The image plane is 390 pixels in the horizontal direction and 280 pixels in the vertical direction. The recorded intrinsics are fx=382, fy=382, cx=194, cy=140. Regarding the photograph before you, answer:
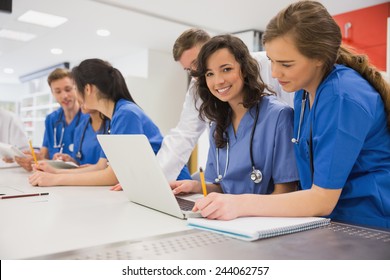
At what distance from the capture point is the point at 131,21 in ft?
15.1

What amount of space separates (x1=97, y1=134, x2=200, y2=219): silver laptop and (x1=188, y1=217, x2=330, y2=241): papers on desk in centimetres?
10

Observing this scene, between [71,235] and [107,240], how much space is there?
98 millimetres

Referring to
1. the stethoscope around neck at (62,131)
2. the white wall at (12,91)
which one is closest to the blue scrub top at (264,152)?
the stethoscope around neck at (62,131)

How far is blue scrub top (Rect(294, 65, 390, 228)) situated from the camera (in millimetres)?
919

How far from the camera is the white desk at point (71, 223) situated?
76 cm

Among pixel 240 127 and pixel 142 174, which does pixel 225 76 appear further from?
pixel 142 174

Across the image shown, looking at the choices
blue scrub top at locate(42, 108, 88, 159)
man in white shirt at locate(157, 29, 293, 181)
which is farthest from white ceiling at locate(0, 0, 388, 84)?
man in white shirt at locate(157, 29, 293, 181)

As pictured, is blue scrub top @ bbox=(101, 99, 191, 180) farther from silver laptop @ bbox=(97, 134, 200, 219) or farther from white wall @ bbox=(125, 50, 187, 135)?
white wall @ bbox=(125, 50, 187, 135)

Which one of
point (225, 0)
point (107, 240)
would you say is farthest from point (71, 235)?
point (225, 0)

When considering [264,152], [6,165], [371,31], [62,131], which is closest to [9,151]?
[6,165]

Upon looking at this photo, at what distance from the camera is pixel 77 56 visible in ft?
22.1

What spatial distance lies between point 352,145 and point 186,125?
109cm

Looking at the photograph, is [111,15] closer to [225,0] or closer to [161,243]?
[225,0]

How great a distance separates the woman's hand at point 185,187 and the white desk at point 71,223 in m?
0.18
